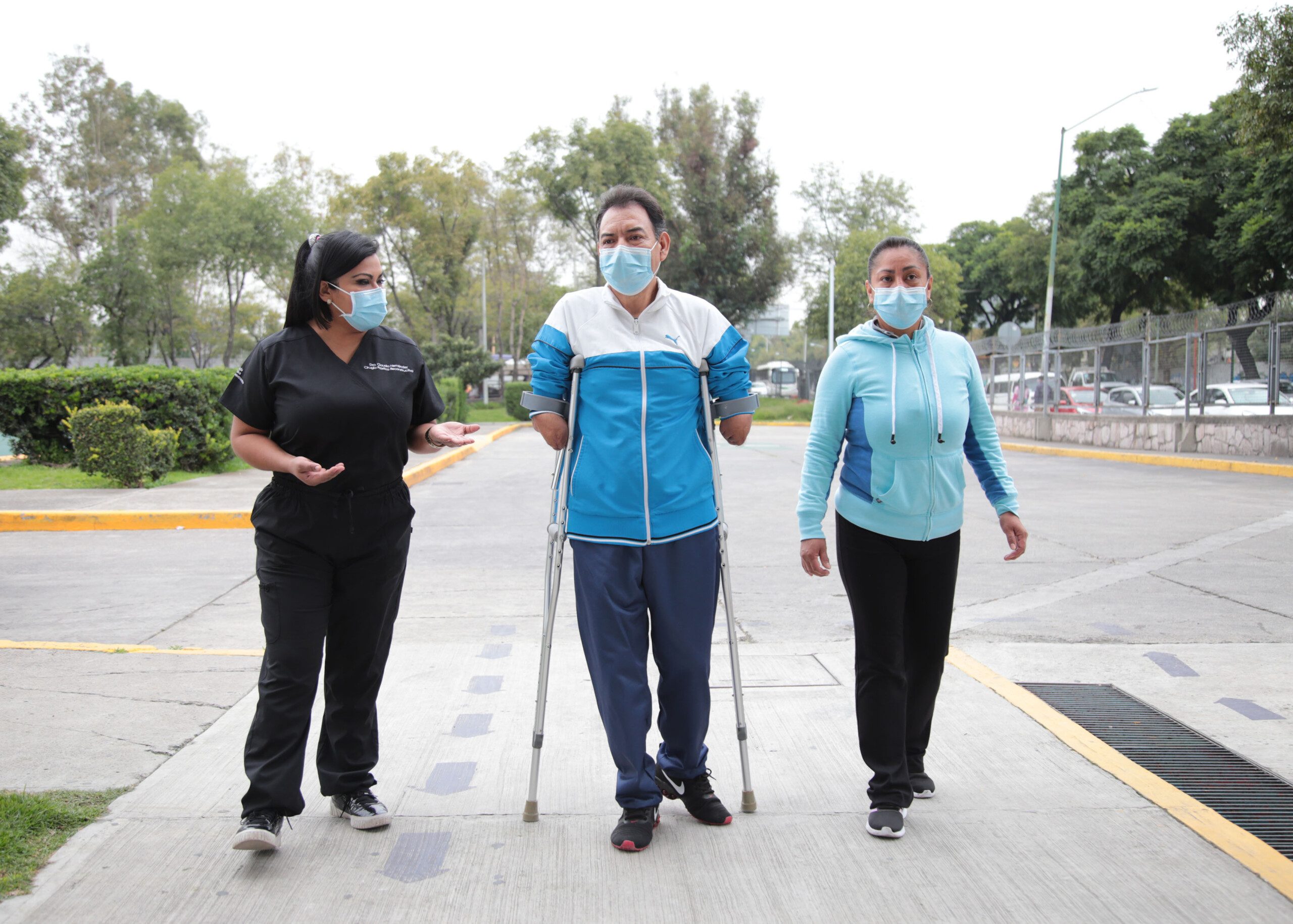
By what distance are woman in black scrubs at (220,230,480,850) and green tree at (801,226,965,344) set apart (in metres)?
47.3

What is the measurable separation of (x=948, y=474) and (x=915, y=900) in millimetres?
1230

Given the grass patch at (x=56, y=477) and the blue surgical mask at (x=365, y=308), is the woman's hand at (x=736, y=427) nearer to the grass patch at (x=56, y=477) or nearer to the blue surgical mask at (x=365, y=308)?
the blue surgical mask at (x=365, y=308)

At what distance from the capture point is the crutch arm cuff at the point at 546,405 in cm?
320

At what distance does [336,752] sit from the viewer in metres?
3.29

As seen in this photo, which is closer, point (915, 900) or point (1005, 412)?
point (915, 900)

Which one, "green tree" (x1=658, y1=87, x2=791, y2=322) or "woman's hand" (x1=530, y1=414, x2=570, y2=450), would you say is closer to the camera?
"woman's hand" (x1=530, y1=414, x2=570, y2=450)

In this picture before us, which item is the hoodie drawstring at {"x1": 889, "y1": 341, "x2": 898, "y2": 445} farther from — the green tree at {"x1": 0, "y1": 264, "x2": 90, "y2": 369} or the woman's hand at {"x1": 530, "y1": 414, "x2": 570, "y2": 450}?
the green tree at {"x1": 0, "y1": 264, "x2": 90, "y2": 369}

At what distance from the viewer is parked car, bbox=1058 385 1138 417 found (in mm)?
23469

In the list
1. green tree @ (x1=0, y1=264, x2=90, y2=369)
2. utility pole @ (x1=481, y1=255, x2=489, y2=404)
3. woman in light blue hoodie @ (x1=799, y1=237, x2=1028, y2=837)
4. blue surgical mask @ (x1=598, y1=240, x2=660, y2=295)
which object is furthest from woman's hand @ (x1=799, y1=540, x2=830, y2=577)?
utility pole @ (x1=481, y1=255, x2=489, y2=404)

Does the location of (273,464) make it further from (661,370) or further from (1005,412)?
(1005,412)

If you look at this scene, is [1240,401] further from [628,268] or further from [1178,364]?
[628,268]

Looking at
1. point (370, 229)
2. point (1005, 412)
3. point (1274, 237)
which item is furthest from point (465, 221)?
point (1274, 237)

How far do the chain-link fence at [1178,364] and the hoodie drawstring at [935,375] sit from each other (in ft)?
58.9

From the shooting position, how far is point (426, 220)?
45938 millimetres
